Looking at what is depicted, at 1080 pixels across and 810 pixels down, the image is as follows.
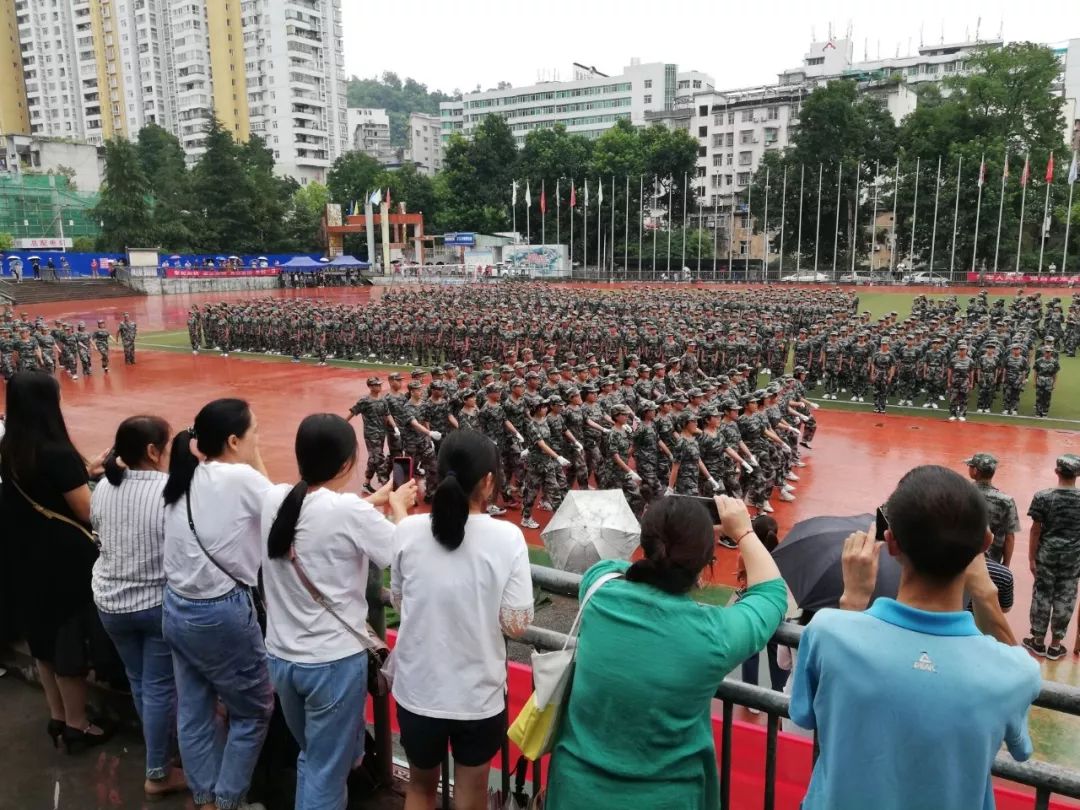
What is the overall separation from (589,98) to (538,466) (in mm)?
94002

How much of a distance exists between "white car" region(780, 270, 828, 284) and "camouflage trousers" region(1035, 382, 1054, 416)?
32.1 m

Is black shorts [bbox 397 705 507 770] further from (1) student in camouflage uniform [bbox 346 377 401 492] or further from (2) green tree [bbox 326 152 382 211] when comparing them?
(2) green tree [bbox 326 152 382 211]

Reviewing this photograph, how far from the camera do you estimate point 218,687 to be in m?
2.85

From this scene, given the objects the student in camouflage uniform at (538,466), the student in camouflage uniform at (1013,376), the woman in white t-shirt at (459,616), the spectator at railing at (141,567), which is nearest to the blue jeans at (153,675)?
the spectator at railing at (141,567)

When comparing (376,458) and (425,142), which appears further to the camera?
(425,142)

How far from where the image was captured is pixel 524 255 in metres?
51.4

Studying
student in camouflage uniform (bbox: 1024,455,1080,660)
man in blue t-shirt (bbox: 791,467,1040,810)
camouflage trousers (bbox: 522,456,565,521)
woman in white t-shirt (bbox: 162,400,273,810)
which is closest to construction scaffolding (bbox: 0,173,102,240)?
camouflage trousers (bbox: 522,456,565,521)

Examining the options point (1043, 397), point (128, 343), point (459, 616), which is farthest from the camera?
point (128, 343)

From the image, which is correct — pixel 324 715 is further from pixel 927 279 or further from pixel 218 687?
pixel 927 279

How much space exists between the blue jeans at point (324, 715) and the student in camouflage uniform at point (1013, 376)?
14.4m

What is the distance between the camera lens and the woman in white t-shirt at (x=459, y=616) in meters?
2.25

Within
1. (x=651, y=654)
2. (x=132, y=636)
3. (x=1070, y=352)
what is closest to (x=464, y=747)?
(x=651, y=654)

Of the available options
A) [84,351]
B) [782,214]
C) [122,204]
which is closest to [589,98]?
[782,214]

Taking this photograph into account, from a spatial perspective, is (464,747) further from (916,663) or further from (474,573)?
(916,663)
